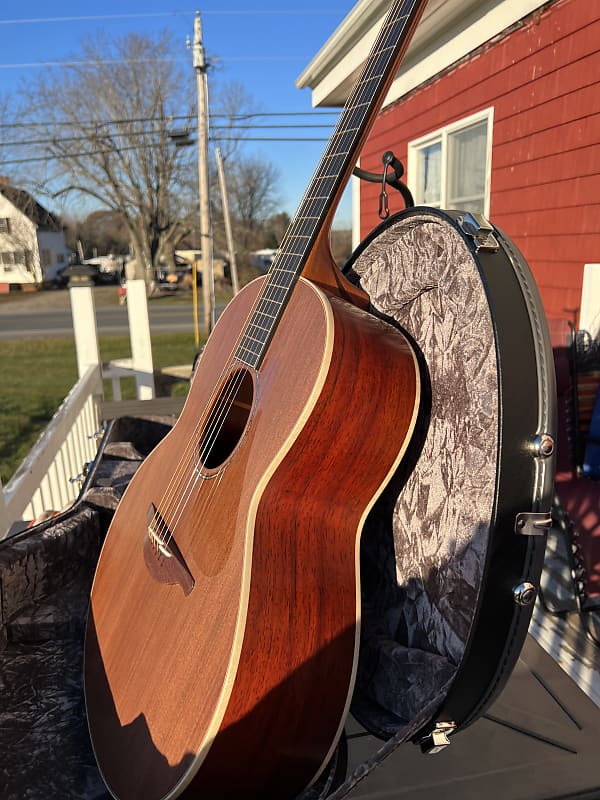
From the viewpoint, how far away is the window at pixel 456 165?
386 cm

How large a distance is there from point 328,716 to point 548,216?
3130 mm

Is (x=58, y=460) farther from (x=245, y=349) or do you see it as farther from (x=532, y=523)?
(x=532, y=523)

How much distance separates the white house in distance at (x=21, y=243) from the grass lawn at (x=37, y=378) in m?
11.2

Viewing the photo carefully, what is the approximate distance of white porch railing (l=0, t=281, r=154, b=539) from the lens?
2283mm

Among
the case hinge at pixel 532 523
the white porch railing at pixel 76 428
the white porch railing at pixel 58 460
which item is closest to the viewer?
the case hinge at pixel 532 523

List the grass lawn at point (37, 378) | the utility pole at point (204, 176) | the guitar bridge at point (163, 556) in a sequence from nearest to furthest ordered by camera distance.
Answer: the guitar bridge at point (163, 556) < the grass lawn at point (37, 378) < the utility pole at point (204, 176)

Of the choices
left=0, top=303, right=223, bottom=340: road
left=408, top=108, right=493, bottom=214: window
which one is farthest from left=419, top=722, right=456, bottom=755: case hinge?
left=0, top=303, right=223, bottom=340: road

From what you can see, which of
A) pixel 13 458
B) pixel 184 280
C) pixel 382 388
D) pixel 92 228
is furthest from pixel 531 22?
pixel 92 228

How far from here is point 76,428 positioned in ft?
11.3

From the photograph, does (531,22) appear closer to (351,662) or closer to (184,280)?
(351,662)

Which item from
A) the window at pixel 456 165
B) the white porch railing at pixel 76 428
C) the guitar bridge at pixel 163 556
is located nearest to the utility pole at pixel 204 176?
the white porch railing at pixel 76 428

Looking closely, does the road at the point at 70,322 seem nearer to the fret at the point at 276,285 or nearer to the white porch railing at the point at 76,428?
the white porch railing at the point at 76,428

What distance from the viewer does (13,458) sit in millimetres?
4824

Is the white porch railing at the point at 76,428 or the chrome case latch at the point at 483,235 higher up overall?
the chrome case latch at the point at 483,235
